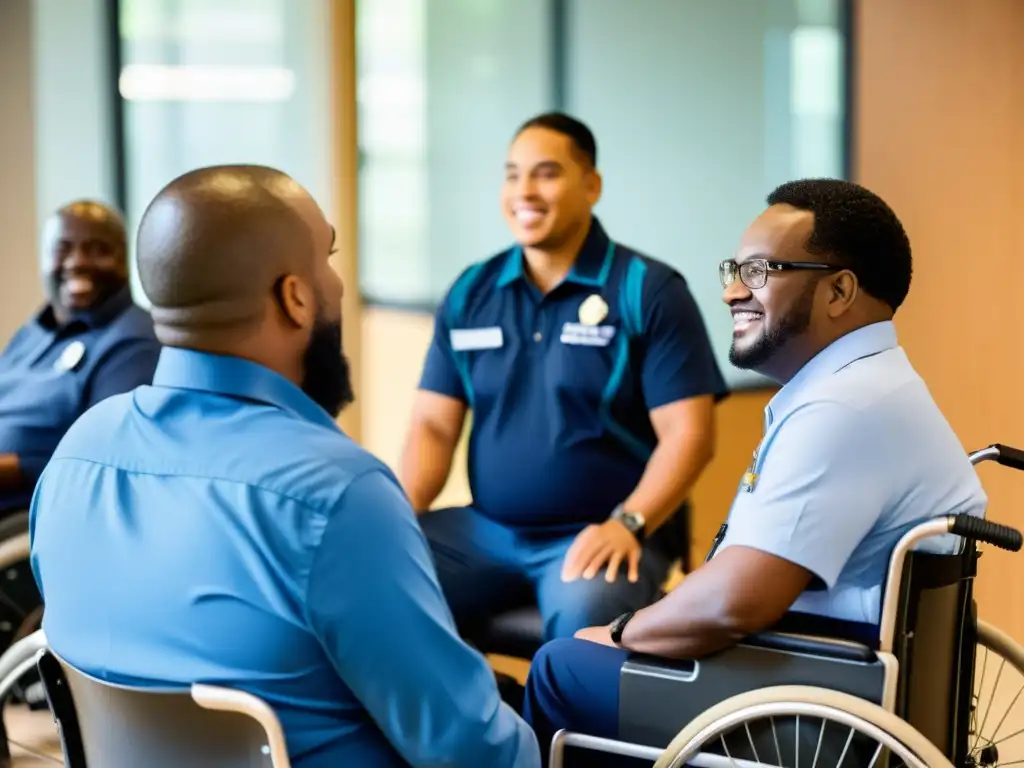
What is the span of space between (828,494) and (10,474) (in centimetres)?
196

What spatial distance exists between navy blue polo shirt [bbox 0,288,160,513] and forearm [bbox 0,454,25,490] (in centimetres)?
1

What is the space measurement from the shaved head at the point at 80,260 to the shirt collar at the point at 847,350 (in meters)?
1.85

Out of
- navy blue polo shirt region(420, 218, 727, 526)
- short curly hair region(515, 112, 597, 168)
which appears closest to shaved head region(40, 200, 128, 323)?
navy blue polo shirt region(420, 218, 727, 526)

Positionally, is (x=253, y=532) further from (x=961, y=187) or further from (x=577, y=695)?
(x=961, y=187)

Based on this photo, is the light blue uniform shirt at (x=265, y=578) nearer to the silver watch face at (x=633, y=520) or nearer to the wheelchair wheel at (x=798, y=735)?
the wheelchair wheel at (x=798, y=735)

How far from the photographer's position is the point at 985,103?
129 inches

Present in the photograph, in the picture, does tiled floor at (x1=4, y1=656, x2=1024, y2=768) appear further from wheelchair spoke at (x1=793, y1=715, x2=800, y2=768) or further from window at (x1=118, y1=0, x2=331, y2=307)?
window at (x1=118, y1=0, x2=331, y2=307)

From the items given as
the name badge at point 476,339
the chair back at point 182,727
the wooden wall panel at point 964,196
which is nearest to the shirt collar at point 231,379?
the chair back at point 182,727

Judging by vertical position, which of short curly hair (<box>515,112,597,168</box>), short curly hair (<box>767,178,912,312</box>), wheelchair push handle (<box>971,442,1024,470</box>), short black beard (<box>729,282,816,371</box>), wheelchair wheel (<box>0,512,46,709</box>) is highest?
short curly hair (<box>515,112,597,168</box>)

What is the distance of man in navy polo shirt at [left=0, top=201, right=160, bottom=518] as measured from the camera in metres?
2.90

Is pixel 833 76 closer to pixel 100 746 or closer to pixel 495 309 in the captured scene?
pixel 495 309

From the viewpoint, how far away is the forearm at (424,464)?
9.28 ft

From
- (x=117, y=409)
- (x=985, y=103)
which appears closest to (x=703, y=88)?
(x=985, y=103)

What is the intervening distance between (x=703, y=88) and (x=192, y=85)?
1.81m
